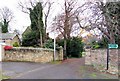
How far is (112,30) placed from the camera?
2136cm

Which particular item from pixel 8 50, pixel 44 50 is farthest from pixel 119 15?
pixel 8 50

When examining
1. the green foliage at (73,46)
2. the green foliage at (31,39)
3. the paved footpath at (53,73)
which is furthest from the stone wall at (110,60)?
the green foliage at (31,39)

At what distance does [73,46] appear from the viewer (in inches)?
1725

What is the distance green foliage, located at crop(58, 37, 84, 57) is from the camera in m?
43.5

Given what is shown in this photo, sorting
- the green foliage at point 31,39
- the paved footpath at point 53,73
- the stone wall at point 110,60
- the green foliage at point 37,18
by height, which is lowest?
the paved footpath at point 53,73

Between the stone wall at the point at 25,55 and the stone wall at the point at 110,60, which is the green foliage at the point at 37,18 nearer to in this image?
the stone wall at the point at 25,55

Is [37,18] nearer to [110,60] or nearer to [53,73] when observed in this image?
[53,73]

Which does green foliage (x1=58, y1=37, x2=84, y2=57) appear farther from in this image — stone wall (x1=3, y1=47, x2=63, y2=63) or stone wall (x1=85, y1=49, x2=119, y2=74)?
stone wall (x1=85, y1=49, x2=119, y2=74)

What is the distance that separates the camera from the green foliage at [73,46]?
43469mm

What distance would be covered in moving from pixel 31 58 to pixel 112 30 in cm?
1271

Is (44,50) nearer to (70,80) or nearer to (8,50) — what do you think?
(8,50)

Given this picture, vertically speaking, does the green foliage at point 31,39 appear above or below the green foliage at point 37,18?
below

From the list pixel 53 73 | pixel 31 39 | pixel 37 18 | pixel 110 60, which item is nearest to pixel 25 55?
pixel 31 39

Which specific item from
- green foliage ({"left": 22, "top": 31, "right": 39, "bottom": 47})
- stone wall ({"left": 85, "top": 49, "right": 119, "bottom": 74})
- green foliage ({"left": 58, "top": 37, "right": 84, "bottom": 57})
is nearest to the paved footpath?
stone wall ({"left": 85, "top": 49, "right": 119, "bottom": 74})
